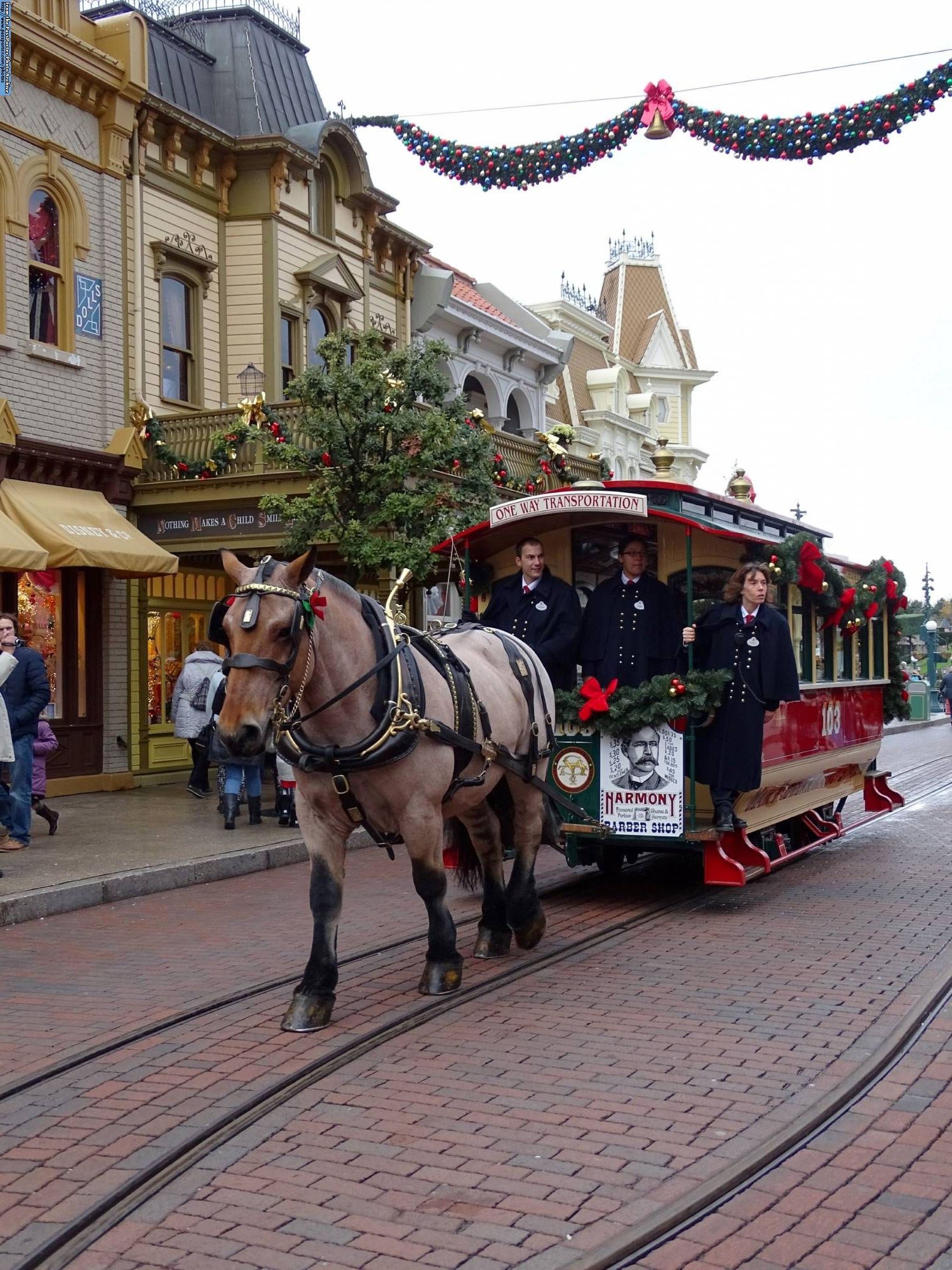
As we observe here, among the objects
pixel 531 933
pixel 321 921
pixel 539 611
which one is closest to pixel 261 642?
pixel 321 921

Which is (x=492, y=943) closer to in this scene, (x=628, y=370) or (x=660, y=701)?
(x=660, y=701)

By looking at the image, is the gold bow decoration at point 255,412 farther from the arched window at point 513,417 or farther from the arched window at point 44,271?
the arched window at point 513,417

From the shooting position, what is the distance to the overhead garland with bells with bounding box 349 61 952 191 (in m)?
9.91

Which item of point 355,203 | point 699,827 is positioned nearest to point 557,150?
point 699,827

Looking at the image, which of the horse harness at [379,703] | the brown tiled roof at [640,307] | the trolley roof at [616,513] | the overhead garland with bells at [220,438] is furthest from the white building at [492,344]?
the horse harness at [379,703]

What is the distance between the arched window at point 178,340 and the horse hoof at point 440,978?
44.7 ft

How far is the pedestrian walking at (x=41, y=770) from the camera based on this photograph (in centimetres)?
1195

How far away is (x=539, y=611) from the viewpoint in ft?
30.0

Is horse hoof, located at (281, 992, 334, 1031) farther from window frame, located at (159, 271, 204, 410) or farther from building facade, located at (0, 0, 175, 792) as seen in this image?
window frame, located at (159, 271, 204, 410)

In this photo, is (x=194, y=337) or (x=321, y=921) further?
(x=194, y=337)

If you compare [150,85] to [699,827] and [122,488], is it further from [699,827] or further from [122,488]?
[699,827]

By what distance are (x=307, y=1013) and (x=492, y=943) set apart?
169 centimetres

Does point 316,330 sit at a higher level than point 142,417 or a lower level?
higher

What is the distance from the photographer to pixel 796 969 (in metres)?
7.03
